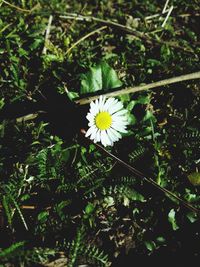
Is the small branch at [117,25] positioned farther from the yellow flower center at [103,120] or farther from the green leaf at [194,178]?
the green leaf at [194,178]

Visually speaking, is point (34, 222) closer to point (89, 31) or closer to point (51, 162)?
point (51, 162)

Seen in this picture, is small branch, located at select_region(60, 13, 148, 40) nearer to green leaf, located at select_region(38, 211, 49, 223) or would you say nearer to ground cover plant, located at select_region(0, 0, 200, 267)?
ground cover plant, located at select_region(0, 0, 200, 267)

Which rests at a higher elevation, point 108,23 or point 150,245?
point 108,23

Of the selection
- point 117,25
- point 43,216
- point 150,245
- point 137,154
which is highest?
point 117,25

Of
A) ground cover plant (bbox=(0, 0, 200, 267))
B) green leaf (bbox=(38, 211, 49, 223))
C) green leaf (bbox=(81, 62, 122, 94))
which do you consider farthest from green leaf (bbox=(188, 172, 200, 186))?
green leaf (bbox=(38, 211, 49, 223))

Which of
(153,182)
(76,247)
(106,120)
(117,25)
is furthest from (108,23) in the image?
(76,247)

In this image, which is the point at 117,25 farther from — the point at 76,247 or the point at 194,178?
the point at 76,247

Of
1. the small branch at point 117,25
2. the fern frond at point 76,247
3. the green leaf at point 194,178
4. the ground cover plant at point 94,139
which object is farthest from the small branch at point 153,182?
the small branch at point 117,25

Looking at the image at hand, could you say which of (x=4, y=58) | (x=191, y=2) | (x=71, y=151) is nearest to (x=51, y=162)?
(x=71, y=151)
